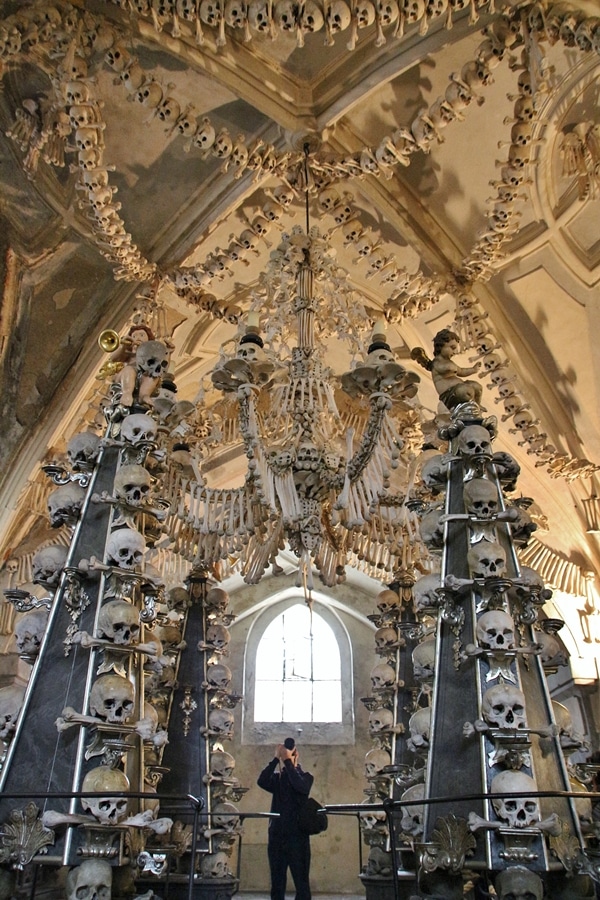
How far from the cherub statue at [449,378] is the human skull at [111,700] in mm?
1986

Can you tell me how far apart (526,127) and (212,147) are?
1.75 meters

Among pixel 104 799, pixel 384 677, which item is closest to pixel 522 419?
pixel 384 677

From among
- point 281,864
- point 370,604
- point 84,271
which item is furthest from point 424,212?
point 370,604

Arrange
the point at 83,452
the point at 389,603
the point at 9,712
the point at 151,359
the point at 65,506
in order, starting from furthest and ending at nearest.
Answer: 1. the point at 389,603
2. the point at 151,359
3. the point at 83,452
4. the point at 65,506
5. the point at 9,712

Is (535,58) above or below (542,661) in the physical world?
above

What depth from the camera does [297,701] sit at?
10.2m

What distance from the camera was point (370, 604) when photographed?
10758 mm

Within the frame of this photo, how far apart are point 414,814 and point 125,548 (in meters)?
1.87

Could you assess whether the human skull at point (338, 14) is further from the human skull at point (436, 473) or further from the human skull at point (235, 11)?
the human skull at point (436, 473)

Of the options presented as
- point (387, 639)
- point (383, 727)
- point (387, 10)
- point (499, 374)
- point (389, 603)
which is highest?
point (387, 10)

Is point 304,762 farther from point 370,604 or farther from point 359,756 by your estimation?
point 370,604

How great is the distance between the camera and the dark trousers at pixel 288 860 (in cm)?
406

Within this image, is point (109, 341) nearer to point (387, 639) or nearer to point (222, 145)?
point (222, 145)

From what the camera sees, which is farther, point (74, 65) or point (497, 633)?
point (74, 65)
